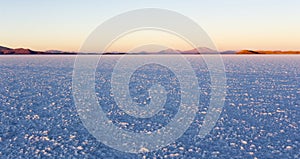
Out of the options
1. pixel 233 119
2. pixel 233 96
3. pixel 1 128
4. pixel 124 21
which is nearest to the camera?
pixel 124 21

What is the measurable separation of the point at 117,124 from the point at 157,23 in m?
9.76

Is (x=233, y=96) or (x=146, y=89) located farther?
(x=146, y=89)

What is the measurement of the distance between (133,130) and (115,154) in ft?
12.2

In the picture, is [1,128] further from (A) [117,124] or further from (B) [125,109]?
(B) [125,109]

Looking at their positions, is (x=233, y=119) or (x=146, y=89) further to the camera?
(x=146, y=89)

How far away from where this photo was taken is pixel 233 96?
88.9 feet

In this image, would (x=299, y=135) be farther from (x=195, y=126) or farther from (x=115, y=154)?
(x=115, y=154)

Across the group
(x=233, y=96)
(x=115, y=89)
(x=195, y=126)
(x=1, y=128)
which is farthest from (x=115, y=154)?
(x=115, y=89)

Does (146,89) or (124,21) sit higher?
(124,21)

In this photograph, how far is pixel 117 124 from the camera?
17781 mm

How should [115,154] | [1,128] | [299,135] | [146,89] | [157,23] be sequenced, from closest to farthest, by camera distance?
[157,23], [115,154], [299,135], [1,128], [146,89]

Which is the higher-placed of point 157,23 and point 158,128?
point 157,23

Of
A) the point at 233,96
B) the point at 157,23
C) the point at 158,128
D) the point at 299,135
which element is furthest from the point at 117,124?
the point at 233,96

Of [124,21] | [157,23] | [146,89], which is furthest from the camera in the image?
[146,89]
